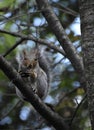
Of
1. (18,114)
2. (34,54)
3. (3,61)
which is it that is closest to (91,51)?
(3,61)

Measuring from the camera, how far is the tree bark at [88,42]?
120 inches

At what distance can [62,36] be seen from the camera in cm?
439

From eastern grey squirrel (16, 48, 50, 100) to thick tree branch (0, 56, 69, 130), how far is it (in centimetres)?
15

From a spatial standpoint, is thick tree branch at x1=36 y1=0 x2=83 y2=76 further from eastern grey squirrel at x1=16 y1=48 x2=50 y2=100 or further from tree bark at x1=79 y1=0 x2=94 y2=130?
tree bark at x1=79 y1=0 x2=94 y2=130

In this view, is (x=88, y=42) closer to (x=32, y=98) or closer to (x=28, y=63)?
(x=32, y=98)

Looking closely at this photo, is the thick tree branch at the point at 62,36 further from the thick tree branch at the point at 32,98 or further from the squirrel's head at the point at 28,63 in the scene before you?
the thick tree branch at the point at 32,98

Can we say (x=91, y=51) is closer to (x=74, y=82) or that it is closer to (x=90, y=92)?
(x=90, y=92)

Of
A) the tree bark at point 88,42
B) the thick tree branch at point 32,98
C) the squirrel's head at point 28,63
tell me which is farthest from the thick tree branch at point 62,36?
the tree bark at point 88,42

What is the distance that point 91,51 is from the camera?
312 centimetres

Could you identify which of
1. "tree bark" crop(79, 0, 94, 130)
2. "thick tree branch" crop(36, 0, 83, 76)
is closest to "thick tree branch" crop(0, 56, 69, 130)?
"thick tree branch" crop(36, 0, 83, 76)

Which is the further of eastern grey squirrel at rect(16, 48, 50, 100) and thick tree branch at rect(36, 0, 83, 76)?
thick tree branch at rect(36, 0, 83, 76)

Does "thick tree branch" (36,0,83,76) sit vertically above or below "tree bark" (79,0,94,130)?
below

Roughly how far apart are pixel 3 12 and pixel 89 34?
2.45 metres

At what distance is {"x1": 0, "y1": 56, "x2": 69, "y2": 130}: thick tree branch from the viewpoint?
350 centimetres
